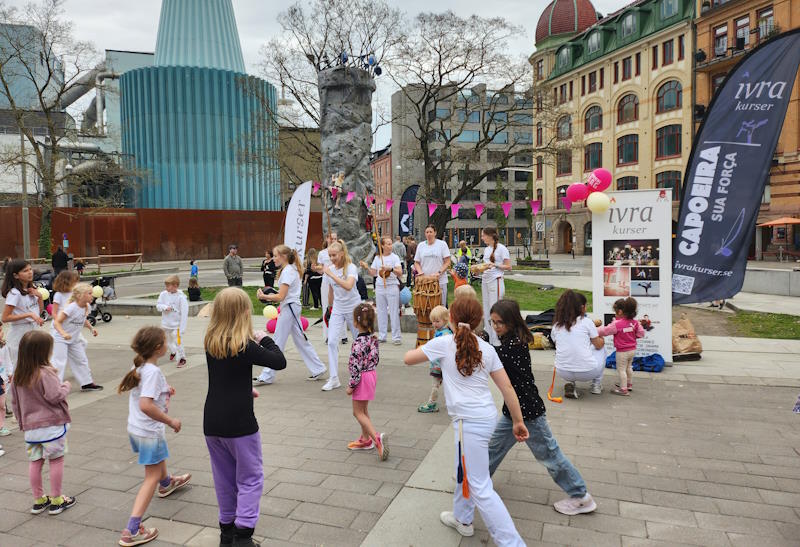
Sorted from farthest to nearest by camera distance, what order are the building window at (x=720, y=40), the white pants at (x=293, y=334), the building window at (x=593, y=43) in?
the building window at (x=593, y=43)
the building window at (x=720, y=40)
the white pants at (x=293, y=334)

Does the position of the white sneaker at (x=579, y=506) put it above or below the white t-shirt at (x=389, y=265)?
below

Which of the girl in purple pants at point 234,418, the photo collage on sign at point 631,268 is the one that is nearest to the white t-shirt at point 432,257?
the photo collage on sign at point 631,268

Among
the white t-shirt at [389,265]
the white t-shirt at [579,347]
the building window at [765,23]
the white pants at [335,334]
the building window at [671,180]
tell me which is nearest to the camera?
the white t-shirt at [579,347]

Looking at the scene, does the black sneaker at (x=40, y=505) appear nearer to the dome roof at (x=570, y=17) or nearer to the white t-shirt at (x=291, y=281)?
the white t-shirt at (x=291, y=281)

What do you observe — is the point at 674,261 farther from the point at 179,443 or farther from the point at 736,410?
the point at 179,443

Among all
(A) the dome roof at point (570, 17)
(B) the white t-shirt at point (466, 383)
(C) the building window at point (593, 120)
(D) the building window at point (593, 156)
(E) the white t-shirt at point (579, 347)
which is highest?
(A) the dome roof at point (570, 17)

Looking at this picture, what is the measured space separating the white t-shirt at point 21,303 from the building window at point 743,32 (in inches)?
1733

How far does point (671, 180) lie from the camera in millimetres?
44000

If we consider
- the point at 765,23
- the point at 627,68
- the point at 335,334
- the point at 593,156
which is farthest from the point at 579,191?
the point at 593,156

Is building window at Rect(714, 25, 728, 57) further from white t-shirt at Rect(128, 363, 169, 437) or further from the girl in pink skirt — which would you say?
white t-shirt at Rect(128, 363, 169, 437)

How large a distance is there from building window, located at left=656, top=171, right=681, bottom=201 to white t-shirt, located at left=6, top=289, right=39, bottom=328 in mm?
44006

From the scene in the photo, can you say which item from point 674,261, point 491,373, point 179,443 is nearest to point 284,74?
point 674,261

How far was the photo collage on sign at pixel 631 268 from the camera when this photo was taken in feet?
27.1

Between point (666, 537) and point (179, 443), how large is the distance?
4413 mm
